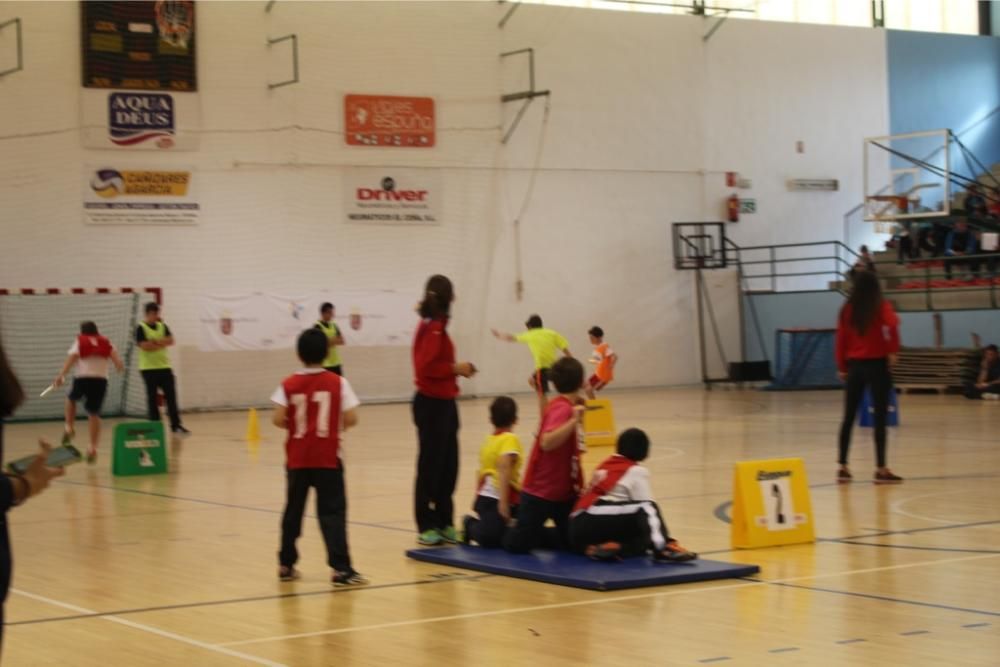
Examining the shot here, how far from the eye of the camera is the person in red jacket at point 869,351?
13.8 metres

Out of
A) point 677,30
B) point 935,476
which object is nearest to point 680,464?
point 935,476

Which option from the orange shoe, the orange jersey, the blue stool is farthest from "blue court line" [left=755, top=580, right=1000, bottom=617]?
the orange jersey

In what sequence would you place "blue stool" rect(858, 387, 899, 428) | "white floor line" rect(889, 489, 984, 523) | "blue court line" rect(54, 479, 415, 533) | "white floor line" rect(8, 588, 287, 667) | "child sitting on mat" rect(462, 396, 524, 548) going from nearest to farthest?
"white floor line" rect(8, 588, 287, 667), "child sitting on mat" rect(462, 396, 524, 548), "white floor line" rect(889, 489, 984, 523), "blue court line" rect(54, 479, 415, 533), "blue stool" rect(858, 387, 899, 428)

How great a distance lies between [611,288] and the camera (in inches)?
1344

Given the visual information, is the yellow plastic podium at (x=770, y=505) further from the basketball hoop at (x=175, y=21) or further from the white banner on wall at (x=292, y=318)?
the basketball hoop at (x=175, y=21)

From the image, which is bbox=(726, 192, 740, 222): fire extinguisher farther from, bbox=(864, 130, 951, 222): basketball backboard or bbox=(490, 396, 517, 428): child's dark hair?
bbox=(490, 396, 517, 428): child's dark hair

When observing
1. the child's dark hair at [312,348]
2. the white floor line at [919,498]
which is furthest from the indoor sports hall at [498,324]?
the white floor line at [919,498]

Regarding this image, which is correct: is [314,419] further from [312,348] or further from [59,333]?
[59,333]

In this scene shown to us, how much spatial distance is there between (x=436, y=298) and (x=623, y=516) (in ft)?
7.06

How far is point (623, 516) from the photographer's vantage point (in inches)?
359

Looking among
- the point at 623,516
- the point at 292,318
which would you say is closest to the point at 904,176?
the point at 292,318

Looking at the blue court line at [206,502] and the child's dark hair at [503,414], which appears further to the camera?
the blue court line at [206,502]

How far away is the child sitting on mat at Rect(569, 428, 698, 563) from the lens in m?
9.07

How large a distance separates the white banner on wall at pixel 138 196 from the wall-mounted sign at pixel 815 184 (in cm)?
1531
